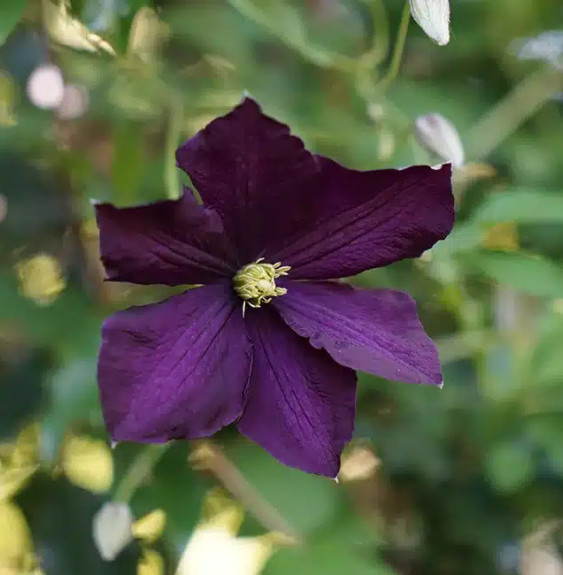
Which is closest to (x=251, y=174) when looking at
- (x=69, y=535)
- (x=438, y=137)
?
(x=438, y=137)

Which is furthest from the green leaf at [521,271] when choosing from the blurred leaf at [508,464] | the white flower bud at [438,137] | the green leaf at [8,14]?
the green leaf at [8,14]

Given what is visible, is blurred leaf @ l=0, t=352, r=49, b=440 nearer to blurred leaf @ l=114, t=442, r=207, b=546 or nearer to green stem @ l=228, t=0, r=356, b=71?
blurred leaf @ l=114, t=442, r=207, b=546

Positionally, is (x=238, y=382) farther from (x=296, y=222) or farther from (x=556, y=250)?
(x=556, y=250)

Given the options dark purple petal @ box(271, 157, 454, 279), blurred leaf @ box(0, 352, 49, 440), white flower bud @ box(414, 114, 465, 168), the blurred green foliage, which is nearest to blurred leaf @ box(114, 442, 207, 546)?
the blurred green foliage

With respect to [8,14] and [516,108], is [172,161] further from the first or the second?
[516,108]

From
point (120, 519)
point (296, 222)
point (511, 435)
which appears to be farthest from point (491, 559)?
point (296, 222)
